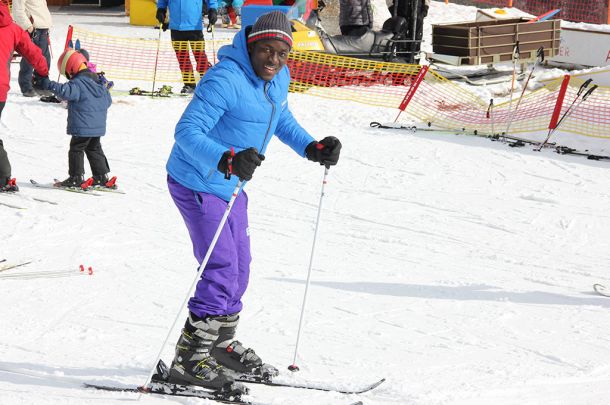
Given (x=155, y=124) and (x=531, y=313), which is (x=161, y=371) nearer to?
(x=531, y=313)

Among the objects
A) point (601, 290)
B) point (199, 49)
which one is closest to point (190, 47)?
point (199, 49)

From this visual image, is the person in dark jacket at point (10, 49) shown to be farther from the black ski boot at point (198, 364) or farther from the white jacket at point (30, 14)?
the white jacket at point (30, 14)

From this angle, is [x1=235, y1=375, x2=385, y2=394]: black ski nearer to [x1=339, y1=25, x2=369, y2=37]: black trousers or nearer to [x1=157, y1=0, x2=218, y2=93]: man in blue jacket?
[x1=157, y1=0, x2=218, y2=93]: man in blue jacket

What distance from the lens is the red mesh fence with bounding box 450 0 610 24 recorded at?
18828 mm

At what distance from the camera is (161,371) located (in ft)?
14.0

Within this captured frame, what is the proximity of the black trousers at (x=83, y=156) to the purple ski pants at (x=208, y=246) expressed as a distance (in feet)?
13.2

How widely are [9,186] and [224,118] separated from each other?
440 centimetres

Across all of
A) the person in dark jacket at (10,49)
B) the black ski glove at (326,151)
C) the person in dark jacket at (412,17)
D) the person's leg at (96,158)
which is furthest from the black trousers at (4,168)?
the person in dark jacket at (412,17)

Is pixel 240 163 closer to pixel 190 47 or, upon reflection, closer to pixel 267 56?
pixel 267 56

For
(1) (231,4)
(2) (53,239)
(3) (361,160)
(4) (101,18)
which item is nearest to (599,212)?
(3) (361,160)

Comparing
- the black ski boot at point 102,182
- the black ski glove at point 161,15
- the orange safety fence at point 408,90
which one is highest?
the black ski glove at point 161,15

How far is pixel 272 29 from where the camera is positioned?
389cm

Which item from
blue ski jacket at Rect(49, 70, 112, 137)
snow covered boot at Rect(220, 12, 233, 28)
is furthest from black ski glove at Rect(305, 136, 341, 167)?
snow covered boot at Rect(220, 12, 233, 28)

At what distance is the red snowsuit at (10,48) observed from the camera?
24.5 ft
